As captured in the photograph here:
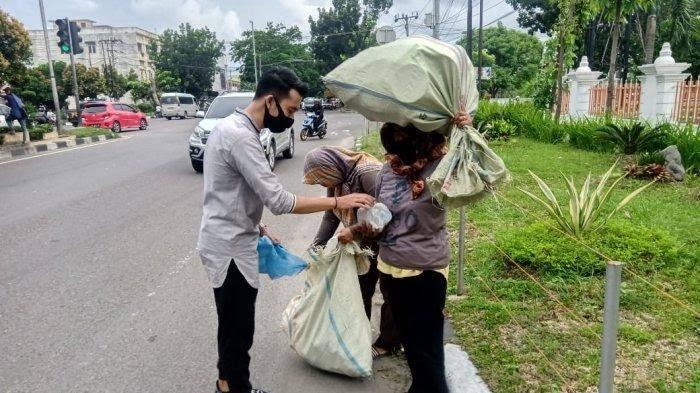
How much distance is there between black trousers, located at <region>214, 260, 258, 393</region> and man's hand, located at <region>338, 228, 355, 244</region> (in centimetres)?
50

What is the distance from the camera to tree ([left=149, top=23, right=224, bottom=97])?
52.0 m

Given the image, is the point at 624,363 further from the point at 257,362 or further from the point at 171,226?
the point at 171,226

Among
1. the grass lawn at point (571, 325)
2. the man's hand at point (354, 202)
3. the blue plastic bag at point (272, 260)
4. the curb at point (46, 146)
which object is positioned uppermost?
the man's hand at point (354, 202)

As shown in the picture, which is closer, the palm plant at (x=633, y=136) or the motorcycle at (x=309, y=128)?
the palm plant at (x=633, y=136)

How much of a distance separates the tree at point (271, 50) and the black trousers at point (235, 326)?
160 feet

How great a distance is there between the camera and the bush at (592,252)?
155 inches

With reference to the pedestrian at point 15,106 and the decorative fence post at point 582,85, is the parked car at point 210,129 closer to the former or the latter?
the pedestrian at point 15,106

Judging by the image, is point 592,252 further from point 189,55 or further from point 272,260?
point 189,55

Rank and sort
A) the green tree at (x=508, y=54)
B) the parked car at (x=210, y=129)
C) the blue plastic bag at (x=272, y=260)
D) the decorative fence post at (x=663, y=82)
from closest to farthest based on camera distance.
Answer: the blue plastic bag at (x=272, y=260)
the parked car at (x=210, y=129)
the decorative fence post at (x=663, y=82)
the green tree at (x=508, y=54)

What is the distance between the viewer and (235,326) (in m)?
2.46

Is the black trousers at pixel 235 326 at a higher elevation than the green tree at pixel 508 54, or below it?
below

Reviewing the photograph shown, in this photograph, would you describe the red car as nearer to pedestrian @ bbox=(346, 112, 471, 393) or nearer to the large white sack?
the large white sack

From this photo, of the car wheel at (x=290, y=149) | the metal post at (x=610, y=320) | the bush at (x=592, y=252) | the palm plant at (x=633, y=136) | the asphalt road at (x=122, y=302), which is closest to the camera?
the metal post at (x=610, y=320)

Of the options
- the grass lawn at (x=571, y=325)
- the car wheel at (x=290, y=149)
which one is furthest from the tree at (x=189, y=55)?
the grass lawn at (x=571, y=325)
